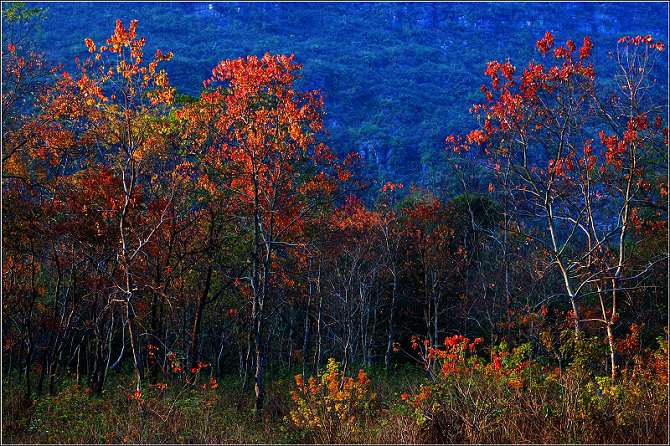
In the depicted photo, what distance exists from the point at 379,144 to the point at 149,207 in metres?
104

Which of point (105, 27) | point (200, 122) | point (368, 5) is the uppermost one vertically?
point (368, 5)

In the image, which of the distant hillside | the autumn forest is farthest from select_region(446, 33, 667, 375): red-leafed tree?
the distant hillside

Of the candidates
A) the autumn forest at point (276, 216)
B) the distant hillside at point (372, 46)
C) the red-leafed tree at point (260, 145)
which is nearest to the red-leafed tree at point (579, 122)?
the autumn forest at point (276, 216)

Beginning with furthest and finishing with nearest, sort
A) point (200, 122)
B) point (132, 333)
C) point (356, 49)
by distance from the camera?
point (356, 49) → point (200, 122) → point (132, 333)

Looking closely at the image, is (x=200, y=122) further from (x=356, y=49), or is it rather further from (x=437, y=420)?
(x=356, y=49)

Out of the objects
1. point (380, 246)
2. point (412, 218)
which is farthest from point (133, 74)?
point (412, 218)

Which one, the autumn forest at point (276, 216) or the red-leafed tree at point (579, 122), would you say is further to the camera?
the red-leafed tree at point (579, 122)

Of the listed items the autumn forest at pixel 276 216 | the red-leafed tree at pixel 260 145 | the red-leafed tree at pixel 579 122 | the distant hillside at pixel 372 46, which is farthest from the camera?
the distant hillside at pixel 372 46

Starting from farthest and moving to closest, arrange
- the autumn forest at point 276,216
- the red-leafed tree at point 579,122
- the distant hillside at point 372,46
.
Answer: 1. the distant hillside at point 372,46
2. the red-leafed tree at point 579,122
3. the autumn forest at point 276,216

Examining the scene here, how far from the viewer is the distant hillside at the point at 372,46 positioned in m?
124

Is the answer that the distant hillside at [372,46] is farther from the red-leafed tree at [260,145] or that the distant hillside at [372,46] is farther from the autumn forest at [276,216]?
the autumn forest at [276,216]

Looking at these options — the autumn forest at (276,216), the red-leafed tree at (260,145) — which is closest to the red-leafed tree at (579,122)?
the autumn forest at (276,216)

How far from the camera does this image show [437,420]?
10.4m

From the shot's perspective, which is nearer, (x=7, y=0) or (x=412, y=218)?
(x=7, y=0)
